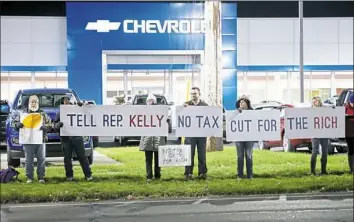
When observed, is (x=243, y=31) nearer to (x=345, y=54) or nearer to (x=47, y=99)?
(x=345, y=54)

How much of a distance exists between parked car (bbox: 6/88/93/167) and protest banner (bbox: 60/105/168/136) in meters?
0.75

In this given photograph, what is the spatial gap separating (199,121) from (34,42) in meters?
23.0

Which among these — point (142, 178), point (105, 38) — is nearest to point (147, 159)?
point (142, 178)

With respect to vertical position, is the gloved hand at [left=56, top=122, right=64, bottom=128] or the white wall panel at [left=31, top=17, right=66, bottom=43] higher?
Result: the white wall panel at [left=31, top=17, right=66, bottom=43]

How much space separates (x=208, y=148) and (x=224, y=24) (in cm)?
1689

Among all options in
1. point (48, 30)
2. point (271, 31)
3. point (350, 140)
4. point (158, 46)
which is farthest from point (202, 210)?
point (271, 31)

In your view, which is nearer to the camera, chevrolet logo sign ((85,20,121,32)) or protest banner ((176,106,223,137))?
protest banner ((176,106,223,137))

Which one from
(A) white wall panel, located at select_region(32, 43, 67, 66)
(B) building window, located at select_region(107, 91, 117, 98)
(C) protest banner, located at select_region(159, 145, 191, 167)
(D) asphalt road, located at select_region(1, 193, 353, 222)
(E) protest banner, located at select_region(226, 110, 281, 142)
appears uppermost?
(A) white wall panel, located at select_region(32, 43, 67, 66)

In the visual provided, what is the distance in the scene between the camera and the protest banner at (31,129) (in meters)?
10.9

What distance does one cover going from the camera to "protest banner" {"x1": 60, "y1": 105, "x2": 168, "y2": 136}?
452 inches

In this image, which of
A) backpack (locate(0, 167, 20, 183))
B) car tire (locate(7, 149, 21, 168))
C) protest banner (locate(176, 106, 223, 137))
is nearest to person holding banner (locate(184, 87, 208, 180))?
protest banner (locate(176, 106, 223, 137))

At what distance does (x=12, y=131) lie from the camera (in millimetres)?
12789

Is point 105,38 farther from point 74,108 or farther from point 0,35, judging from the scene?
point 74,108

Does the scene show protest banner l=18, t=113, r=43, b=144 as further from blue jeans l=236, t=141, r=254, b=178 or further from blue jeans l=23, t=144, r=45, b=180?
blue jeans l=236, t=141, r=254, b=178
